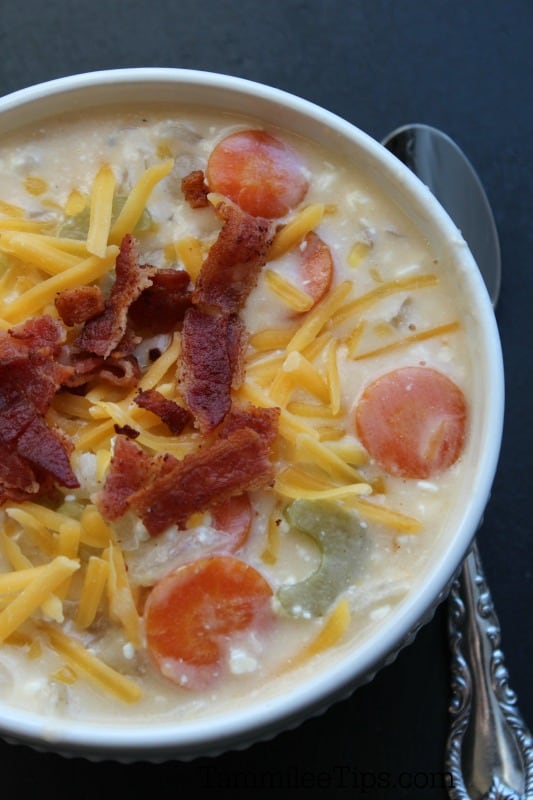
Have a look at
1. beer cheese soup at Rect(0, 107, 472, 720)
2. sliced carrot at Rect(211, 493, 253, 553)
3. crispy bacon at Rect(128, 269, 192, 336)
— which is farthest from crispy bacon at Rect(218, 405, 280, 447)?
crispy bacon at Rect(128, 269, 192, 336)

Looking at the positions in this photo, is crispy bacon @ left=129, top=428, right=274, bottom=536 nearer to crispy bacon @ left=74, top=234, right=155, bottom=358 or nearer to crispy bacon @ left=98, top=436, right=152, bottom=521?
crispy bacon @ left=98, top=436, right=152, bottom=521

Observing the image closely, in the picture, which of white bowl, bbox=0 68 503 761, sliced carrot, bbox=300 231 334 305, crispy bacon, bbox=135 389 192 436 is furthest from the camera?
sliced carrot, bbox=300 231 334 305

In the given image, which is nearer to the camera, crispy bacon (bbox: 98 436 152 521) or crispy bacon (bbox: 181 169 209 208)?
crispy bacon (bbox: 98 436 152 521)

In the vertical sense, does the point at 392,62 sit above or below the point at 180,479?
above

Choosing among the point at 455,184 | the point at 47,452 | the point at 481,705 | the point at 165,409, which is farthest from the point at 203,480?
the point at 455,184

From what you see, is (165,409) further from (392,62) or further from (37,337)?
(392,62)

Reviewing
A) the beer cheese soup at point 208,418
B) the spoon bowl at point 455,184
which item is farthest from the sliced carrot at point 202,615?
the spoon bowl at point 455,184

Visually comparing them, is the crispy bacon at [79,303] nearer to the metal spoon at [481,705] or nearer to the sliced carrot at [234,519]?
the sliced carrot at [234,519]
